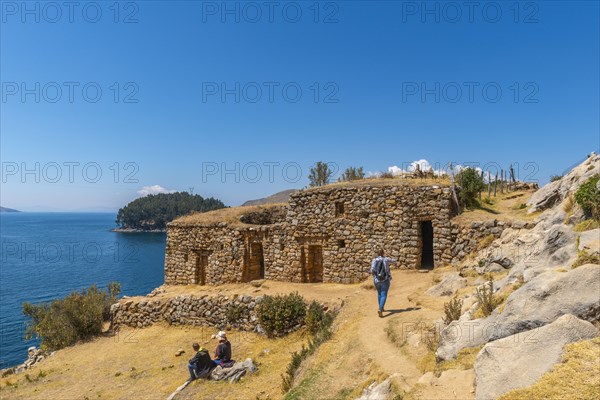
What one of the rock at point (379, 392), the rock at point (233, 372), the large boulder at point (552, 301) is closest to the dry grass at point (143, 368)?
the rock at point (233, 372)

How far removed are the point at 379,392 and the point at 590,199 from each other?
6.98 metres

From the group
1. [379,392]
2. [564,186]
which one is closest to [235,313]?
[379,392]

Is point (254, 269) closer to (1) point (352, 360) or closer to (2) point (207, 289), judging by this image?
(2) point (207, 289)

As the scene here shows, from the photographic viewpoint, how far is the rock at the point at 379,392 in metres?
6.17

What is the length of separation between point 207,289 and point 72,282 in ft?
118

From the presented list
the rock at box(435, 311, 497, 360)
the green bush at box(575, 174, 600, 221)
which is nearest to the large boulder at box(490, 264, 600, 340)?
the rock at box(435, 311, 497, 360)

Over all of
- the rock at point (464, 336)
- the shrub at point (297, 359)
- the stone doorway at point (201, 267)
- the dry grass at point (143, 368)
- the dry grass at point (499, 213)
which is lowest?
the dry grass at point (143, 368)

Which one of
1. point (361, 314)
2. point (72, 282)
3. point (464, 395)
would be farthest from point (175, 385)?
point (72, 282)

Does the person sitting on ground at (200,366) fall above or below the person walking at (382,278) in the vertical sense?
below

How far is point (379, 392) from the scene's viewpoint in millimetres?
6348

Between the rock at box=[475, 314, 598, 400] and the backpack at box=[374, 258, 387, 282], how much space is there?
5605 millimetres

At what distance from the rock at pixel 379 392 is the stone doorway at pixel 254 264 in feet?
49.5

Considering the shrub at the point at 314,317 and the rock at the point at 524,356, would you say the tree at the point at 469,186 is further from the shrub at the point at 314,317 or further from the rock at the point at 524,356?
the rock at the point at 524,356

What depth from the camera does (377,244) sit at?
60.3ft
